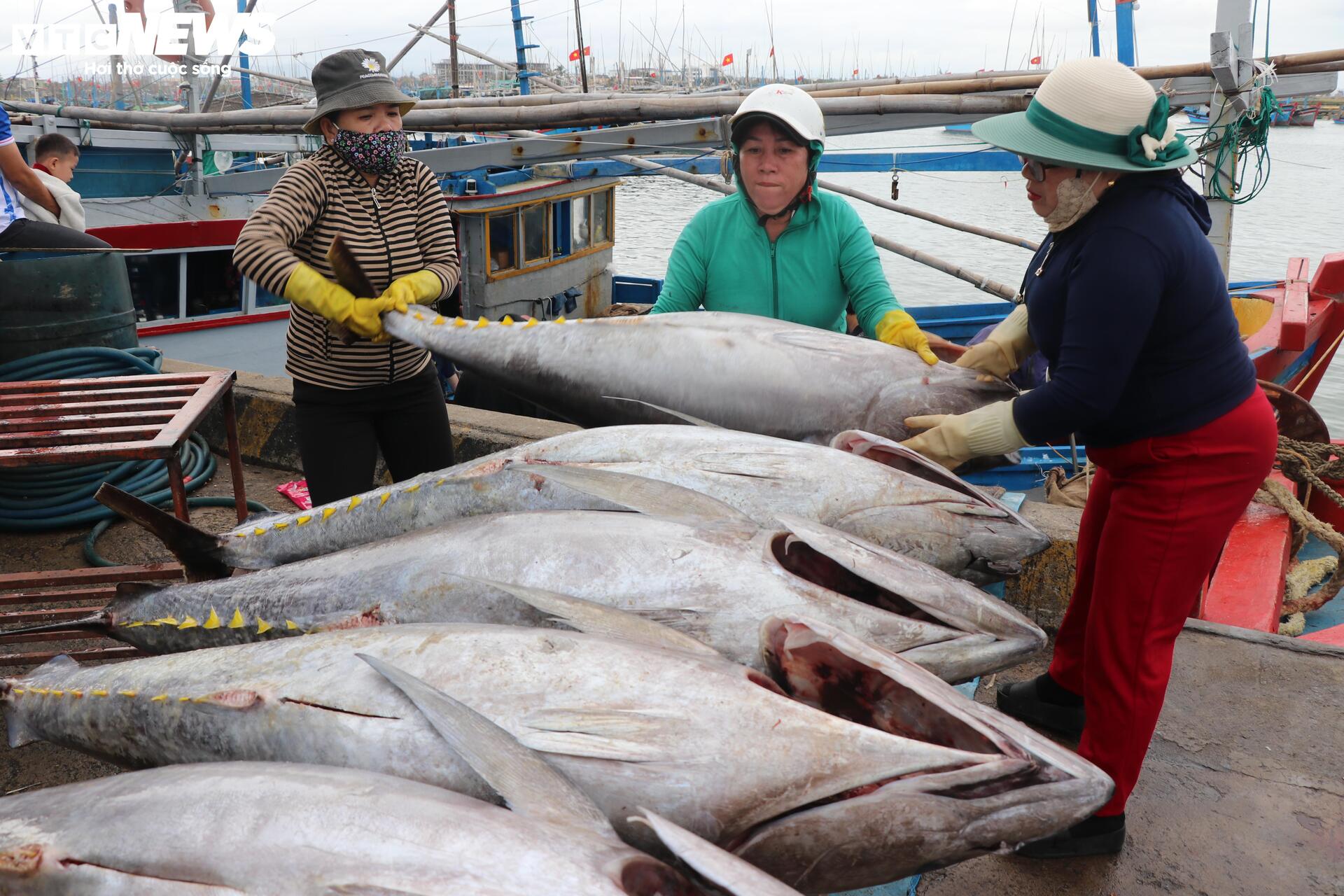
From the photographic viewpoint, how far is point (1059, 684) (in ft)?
8.88

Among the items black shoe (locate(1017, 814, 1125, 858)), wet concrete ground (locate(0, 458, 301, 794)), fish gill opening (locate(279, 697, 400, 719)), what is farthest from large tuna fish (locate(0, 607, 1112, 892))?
wet concrete ground (locate(0, 458, 301, 794))

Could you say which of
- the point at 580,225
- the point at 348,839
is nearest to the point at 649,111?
the point at 348,839

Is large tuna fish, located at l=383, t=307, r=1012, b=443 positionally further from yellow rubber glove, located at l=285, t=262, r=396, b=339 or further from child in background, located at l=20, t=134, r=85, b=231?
child in background, located at l=20, t=134, r=85, b=231

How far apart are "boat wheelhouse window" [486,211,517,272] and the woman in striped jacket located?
8.91 m

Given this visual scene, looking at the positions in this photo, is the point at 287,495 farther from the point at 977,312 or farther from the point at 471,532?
the point at 977,312

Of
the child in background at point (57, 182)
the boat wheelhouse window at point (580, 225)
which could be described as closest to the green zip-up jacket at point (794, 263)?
the child in background at point (57, 182)

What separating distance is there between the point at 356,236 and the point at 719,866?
2399 millimetres

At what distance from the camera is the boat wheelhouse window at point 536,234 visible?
12281 millimetres

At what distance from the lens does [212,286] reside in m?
11.1

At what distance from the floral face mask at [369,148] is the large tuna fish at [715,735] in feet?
6.12

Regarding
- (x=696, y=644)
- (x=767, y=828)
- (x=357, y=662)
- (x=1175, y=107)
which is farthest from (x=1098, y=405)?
(x=1175, y=107)

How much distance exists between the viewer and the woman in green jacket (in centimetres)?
265

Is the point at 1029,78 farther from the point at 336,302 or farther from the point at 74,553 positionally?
the point at 74,553

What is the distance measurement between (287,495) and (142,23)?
22304 millimetres
